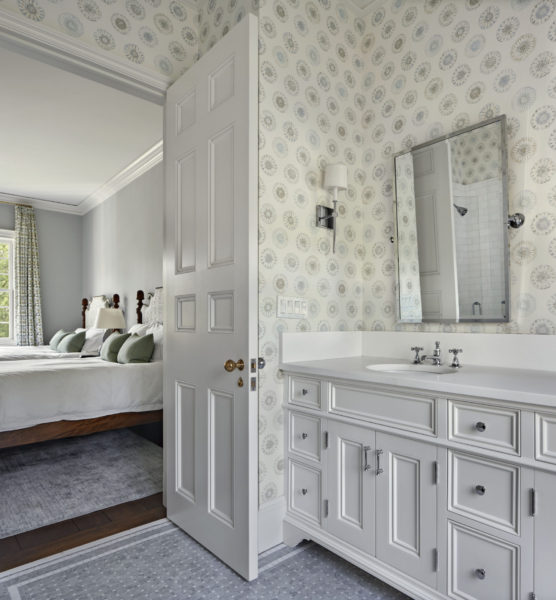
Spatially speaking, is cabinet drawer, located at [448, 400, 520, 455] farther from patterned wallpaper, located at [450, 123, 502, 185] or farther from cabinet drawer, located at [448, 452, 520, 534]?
patterned wallpaper, located at [450, 123, 502, 185]

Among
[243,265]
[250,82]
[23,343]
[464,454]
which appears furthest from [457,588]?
[23,343]

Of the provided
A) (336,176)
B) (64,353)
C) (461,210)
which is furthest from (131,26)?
(64,353)

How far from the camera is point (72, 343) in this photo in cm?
507

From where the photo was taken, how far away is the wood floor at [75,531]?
79.7 inches

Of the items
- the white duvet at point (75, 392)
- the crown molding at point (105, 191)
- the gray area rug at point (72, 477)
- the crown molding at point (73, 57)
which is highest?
the crown molding at point (105, 191)

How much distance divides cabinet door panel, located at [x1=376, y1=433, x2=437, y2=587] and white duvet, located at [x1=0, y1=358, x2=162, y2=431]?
2.27 m

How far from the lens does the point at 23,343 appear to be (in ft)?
20.8

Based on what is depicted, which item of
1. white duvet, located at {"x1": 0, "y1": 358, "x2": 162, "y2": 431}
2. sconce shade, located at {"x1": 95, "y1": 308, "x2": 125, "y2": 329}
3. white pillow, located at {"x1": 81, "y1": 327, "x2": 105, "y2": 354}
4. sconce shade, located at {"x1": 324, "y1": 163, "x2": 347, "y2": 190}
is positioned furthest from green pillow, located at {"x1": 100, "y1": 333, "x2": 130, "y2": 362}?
sconce shade, located at {"x1": 324, "y1": 163, "x2": 347, "y2": 190}

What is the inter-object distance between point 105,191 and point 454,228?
5.25 meters

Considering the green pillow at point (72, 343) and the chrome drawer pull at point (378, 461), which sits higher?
the green pillow at point (72, 343)

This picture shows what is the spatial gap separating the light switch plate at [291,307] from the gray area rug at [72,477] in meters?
1.54

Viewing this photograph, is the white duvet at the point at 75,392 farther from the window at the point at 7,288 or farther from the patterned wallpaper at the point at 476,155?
the window at the point at 7,288

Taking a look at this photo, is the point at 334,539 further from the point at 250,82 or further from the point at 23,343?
the point at 23,343

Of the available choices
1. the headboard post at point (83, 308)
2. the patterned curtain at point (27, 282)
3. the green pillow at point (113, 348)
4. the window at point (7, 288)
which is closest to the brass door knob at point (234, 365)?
the green pillow at point (113, 348)
